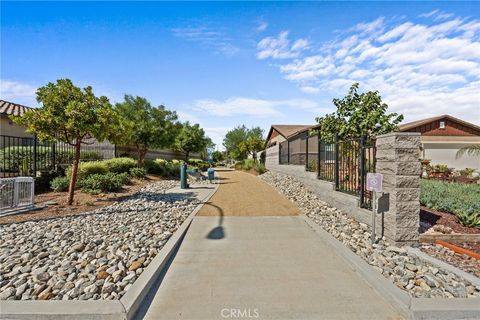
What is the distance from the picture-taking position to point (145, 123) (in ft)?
51.1

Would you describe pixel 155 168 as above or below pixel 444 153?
below

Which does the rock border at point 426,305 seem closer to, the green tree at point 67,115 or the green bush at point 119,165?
the green tree at point 67,115

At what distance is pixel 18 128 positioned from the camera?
51.6ft

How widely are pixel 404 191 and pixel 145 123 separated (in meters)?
14.7

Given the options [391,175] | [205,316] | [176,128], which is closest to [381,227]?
[391,175]

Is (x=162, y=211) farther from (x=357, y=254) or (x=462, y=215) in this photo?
(x=462, y=215)

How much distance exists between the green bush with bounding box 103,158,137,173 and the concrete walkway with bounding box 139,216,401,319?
936 cm

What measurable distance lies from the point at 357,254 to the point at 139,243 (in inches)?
154

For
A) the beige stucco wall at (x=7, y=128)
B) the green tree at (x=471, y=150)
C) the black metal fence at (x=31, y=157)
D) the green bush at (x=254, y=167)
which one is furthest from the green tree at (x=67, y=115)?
the green tree at (x=471, y=150)

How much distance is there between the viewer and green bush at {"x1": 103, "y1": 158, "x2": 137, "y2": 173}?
12.5 m

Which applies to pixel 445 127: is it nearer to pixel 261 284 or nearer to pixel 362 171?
pixel 362 171

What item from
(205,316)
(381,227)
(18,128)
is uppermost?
(18,128)

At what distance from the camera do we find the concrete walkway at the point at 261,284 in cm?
274

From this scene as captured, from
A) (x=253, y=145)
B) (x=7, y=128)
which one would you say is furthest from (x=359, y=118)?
(x=253, y=145)
